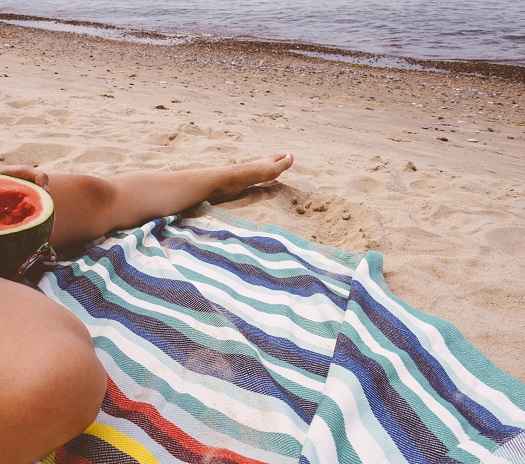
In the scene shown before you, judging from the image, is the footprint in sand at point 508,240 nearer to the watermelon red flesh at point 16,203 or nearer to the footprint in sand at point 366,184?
the footprint in sand at point 366,184

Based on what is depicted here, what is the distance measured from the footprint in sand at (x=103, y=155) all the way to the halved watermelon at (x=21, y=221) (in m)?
1.82

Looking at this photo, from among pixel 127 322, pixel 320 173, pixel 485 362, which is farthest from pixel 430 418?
pixel 320 173

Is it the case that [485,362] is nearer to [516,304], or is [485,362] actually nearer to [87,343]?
[516,304]

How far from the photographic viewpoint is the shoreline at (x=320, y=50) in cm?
1072

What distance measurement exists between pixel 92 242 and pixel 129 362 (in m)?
0.93

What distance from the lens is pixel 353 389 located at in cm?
164

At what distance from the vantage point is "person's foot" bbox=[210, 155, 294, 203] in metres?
3.22

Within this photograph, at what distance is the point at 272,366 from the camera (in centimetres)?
181

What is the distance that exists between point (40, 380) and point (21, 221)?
2.65 ft

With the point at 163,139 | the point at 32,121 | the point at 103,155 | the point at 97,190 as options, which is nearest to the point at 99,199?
the point at 97,190

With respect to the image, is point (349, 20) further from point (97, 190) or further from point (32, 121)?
point (97, 190)

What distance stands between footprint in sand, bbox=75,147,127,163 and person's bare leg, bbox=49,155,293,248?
1.02 meters

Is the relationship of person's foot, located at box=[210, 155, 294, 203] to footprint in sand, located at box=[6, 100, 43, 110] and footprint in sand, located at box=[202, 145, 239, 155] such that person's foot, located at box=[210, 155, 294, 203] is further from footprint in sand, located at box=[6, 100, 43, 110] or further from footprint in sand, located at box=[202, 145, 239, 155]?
footprint in sand, located at box=[6, 100, 43, 110]

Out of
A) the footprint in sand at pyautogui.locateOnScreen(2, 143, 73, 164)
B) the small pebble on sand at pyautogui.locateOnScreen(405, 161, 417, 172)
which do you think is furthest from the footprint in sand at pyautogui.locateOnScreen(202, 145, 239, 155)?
the small pebble on sand at pyautogui.locateOnScreen(405, 161, 417, 172)
